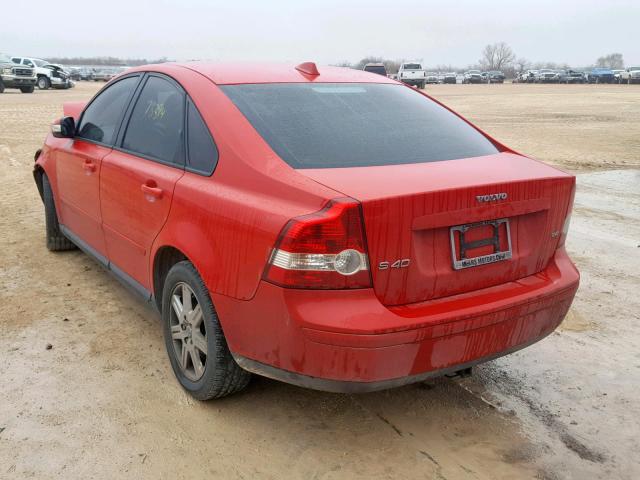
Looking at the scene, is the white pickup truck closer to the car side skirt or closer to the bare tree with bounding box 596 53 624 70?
the car side skirt

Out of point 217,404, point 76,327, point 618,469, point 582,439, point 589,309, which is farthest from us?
point 589,309

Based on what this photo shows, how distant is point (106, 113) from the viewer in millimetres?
4184

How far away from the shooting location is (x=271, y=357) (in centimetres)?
254

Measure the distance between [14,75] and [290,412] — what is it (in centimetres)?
3365

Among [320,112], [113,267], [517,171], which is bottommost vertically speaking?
[113,267]

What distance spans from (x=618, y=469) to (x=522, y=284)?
34.0 inches

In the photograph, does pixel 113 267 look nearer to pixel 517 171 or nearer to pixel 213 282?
pixel 213 282

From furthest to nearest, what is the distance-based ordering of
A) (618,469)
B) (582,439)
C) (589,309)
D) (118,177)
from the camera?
(589,309) → (118,177) → (582,439) → (618,469)

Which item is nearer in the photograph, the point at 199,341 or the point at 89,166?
the point at 199,341

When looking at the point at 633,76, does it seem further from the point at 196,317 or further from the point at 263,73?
the point at 196,317

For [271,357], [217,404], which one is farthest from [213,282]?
[217,404]

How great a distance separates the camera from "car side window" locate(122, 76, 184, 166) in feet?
10.6

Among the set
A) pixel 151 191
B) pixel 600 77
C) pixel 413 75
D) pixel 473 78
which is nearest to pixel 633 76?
pixel 600 77

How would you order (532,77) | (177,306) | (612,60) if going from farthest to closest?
(612,60), (532,77), (177,306)
